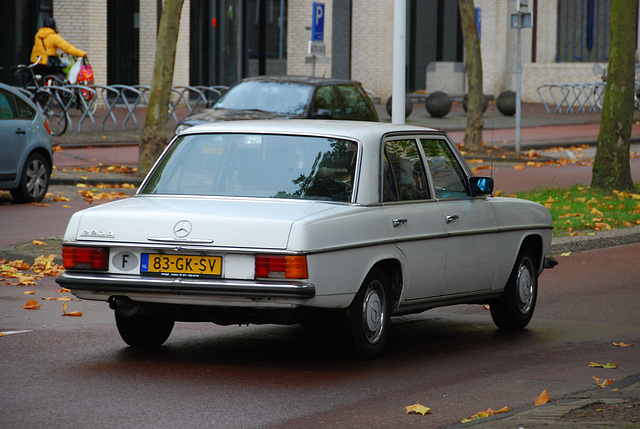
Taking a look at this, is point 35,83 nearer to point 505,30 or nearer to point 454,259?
point 454,259

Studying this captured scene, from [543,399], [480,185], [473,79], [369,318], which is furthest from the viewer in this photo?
[473,79]

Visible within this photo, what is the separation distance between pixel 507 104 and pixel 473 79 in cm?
1403

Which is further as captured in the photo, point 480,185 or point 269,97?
point 269,97

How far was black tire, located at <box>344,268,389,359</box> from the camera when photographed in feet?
23.2

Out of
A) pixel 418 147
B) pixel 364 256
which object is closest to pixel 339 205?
pixel 364 256

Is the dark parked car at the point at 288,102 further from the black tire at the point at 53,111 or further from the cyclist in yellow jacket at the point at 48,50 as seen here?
the cyclist in yellow jacket at the point at 48,50

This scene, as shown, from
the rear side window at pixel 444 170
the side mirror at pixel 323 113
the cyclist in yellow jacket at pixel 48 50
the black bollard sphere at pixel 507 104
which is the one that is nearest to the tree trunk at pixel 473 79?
the side mirror at pixel 323 113

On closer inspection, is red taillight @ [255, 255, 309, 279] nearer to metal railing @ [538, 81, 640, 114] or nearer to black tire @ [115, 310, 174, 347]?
black tire @ [115, 310, 174, 347]

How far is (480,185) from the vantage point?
27.3 ft

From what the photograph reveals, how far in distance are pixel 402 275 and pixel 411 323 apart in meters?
1.76

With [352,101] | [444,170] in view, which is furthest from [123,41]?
[444,170]

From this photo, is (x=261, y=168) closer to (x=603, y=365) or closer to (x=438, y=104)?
(x=603, y=365)

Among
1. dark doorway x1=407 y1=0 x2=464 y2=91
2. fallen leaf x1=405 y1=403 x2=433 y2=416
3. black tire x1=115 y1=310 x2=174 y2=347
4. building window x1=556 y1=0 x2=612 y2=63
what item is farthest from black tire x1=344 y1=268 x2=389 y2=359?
building window x1=556 y1=0 x2=612 y2=63

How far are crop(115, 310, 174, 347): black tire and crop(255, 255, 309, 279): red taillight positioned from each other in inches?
42.6
